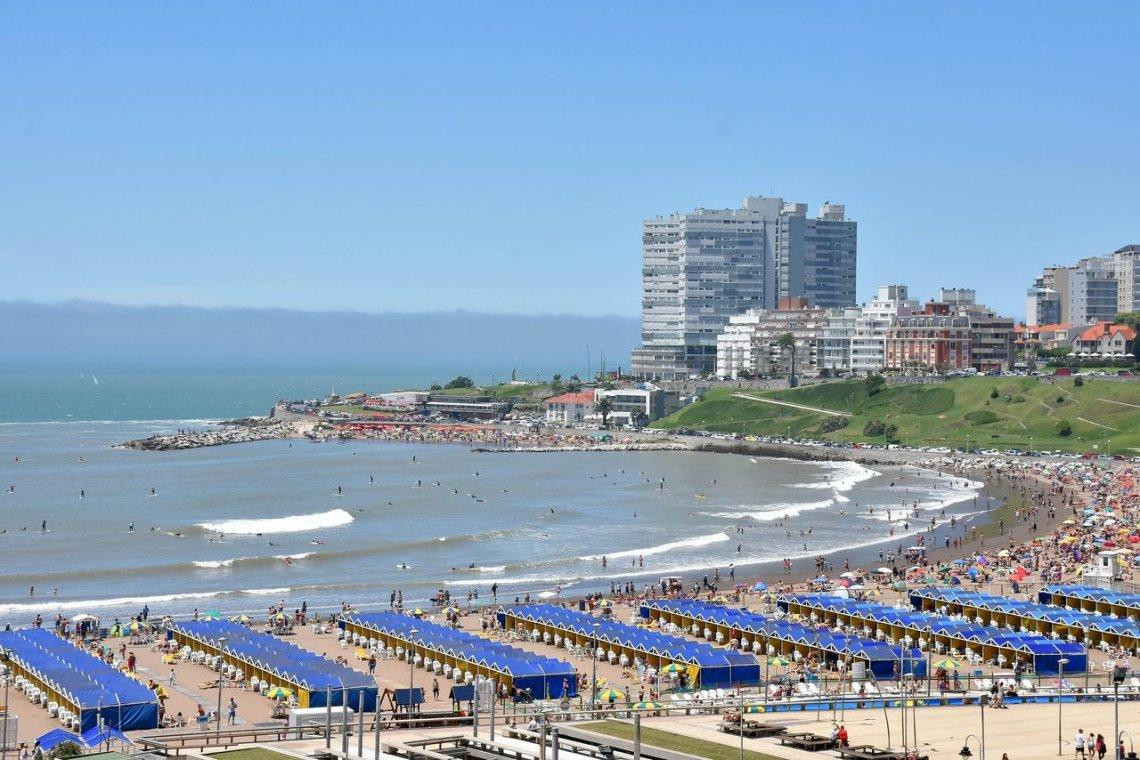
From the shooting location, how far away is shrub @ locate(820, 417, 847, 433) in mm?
132750

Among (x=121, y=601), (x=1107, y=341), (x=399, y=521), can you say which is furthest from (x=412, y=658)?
(x=1107, y=341)

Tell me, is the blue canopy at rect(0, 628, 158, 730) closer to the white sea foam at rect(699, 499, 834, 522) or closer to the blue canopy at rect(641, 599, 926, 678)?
the blue canopy at rect(641, 599, 926, 678)

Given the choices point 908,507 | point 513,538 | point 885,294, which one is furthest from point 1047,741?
point 885,294

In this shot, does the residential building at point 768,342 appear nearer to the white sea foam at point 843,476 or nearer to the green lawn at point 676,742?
the white sea foam at point 843,476

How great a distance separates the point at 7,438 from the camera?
5753 inches

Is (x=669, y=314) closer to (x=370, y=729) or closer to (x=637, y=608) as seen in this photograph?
(x=637, y=608)

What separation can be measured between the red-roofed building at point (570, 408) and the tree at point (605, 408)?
1.81m

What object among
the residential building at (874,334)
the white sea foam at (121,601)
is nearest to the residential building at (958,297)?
the residential building at (874,334)

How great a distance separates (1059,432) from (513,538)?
58192 mm

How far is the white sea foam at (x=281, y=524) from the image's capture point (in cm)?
7369

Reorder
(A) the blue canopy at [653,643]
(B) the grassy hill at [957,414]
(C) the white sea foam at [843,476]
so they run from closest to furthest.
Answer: (A) the blue canopy at [653,643], (C) the white sea foam at [843,476], (B) the grassy hill at [957,414]

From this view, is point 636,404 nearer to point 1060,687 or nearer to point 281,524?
point 281,524

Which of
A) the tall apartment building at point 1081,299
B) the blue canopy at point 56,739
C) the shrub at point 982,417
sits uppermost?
Answer: the tall apartment building at point 1081,299

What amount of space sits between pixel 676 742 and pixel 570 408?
13160cm
